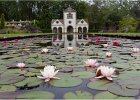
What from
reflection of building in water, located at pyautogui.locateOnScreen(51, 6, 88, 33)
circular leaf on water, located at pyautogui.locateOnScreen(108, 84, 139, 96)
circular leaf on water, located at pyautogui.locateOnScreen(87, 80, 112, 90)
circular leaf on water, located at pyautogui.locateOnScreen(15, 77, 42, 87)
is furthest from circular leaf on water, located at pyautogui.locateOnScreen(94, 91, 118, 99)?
reflection of building in water, located at pyautogui.locateOnScreen(51, 6, 88, 33)

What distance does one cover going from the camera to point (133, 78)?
3588mm

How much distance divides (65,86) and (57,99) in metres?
0.43

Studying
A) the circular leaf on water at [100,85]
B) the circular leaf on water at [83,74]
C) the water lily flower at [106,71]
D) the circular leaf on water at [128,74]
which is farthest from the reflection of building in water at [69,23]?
the circular leaf on water at [100,85]

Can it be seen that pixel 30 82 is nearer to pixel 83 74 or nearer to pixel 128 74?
pixel 83 74

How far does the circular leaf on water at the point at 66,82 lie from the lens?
327cm

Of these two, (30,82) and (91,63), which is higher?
(91,63)

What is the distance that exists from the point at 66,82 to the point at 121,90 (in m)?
0.84

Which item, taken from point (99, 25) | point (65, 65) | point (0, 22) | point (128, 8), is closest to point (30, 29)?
point (0, 22)

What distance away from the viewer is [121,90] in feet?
9.70

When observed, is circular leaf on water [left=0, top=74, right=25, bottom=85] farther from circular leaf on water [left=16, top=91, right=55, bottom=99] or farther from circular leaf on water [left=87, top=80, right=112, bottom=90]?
circular leaf on water [left=87, top=80, right=112, bottom=90]

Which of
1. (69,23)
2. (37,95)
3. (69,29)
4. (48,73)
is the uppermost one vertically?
(69,23)

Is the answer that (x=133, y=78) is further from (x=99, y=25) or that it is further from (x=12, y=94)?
(x=99, y=25)

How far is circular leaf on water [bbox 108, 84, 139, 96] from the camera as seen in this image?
9.19 feet

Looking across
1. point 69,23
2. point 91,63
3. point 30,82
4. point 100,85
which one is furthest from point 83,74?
point 69,23
